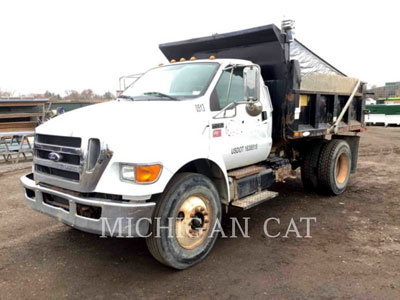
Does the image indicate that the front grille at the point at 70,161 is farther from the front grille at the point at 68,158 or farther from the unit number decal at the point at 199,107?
the unit number decal at the point at 199,107

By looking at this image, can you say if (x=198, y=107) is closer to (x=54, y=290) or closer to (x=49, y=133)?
(x=49, y=133)

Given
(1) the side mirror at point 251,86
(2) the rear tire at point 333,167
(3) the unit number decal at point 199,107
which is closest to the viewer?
(3) the unit number decal at point 199,107

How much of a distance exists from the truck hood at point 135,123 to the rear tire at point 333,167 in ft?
11.0

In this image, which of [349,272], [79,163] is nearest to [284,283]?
[349,272]

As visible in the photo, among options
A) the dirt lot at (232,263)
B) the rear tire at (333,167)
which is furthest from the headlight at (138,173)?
the rear tire at (333,167)

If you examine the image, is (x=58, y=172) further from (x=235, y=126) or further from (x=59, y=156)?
(x=235, y=126)

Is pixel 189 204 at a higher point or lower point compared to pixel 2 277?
higher

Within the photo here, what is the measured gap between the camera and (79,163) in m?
3.41

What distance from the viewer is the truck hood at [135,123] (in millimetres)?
3375

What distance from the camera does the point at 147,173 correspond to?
10.8 ft

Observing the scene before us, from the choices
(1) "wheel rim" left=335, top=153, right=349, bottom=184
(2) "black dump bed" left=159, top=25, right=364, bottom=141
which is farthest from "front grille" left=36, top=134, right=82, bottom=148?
(1) "wheel rim" left=335, top=153, right=349, bottom=184

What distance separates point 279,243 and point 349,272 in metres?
0.99

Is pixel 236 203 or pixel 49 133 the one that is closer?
pixel 49 133

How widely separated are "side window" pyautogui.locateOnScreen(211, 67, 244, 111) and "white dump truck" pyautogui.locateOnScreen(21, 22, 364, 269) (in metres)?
0.01
